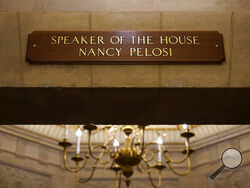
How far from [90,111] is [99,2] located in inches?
38.9

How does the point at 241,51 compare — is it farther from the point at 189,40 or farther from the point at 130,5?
the point at 130,5

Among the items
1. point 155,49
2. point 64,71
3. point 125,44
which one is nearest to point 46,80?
point 64,71

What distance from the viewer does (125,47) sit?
3117 millimetres

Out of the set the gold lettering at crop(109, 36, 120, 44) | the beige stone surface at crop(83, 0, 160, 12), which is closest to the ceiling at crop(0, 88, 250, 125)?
the gold lettering at crop(109, 36, 120, 44)

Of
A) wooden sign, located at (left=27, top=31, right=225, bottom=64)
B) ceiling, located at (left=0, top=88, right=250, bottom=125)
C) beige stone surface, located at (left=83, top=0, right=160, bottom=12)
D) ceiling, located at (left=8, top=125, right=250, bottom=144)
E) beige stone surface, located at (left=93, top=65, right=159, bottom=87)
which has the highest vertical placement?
ceiling, located at (left=8, top=125, right=250, bottom=144)

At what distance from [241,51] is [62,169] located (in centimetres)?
543

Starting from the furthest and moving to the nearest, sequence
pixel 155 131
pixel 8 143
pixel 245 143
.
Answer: pixel 155 131
pixel 8 143
pixel 245 143

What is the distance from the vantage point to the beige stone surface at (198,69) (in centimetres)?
299

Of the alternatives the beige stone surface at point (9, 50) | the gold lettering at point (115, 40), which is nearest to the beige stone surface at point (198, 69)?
the gold lettering at point (115, 40)

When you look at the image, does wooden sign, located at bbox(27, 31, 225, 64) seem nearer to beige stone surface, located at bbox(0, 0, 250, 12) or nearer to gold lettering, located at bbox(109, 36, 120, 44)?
gold lettering, located at bbox(109, 36, 120, 44)

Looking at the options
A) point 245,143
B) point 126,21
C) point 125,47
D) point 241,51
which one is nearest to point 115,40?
point 125,47

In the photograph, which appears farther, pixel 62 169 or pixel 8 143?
pixel 62 169

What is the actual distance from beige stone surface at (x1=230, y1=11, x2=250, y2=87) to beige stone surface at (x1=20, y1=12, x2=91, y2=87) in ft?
3.86

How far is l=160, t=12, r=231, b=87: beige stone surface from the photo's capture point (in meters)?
2.99
